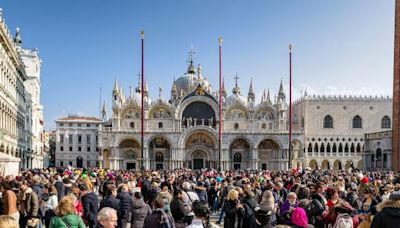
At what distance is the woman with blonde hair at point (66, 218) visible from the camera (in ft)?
21.3

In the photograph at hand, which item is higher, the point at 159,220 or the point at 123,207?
the point at 159,220

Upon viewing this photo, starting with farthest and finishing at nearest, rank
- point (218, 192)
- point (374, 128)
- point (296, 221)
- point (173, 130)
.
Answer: point (374, 128) → point (173, 130) → point (218, 192) → point (296, 221)

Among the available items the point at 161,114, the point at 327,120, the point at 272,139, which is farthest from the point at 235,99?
the point at 327,120

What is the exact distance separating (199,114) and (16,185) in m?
50.8

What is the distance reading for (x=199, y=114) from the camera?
63281mm

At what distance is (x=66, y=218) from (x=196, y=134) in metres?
55.8

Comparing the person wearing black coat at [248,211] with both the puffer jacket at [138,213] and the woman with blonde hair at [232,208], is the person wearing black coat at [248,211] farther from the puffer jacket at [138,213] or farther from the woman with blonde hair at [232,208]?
the puffer jacket at [138,213]

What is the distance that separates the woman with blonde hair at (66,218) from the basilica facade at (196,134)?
177 ft

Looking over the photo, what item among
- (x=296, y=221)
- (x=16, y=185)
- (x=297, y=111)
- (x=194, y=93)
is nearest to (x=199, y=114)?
(x=194, y=93)

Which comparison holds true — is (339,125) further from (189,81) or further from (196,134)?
(189,81)

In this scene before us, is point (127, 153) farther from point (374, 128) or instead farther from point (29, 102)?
point (374, 128)

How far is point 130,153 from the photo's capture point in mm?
62125

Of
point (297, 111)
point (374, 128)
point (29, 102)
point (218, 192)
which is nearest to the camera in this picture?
point (218, 192)

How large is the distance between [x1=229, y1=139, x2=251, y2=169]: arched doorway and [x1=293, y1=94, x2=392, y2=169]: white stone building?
863 centimetres
